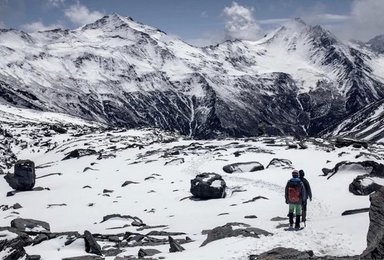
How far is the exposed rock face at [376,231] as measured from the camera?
15.4m

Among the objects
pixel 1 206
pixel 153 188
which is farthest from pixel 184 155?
pixel 1 206

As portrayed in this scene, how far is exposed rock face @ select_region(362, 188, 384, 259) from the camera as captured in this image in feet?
50.4

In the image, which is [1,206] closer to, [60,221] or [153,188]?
[60,221]

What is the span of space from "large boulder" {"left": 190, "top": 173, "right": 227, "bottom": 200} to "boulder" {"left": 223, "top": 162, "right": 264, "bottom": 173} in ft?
36.1

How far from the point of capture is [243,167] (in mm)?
54812

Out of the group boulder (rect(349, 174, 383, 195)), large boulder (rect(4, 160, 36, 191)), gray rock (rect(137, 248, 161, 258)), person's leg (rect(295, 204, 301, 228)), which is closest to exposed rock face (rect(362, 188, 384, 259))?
person's leg (rect(295, 204, 301, 228))

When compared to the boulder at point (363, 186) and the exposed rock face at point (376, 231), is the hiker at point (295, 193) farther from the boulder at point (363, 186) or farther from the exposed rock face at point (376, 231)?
the boulder at point (363, 186)

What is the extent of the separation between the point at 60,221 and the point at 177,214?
11.1 meters

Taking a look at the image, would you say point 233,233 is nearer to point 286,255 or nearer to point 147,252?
point 147,252

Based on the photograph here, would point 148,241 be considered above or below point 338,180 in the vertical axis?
below

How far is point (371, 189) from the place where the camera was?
33.8m

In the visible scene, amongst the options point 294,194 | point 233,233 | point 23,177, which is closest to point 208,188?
point 294,194

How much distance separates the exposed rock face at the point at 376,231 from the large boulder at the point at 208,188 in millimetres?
24738

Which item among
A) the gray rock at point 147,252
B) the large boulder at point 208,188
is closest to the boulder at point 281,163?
the large boulder at point 208,188
